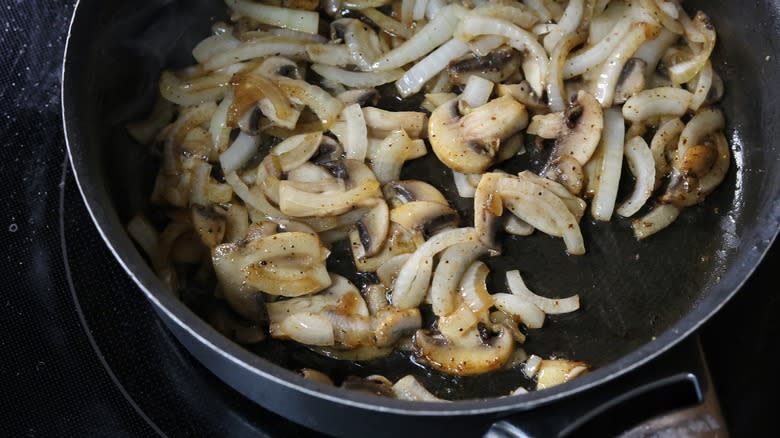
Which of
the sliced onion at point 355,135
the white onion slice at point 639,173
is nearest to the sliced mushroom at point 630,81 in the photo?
the white onion slice at point 639,173

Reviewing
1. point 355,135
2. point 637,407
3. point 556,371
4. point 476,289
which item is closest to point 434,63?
point 355,135

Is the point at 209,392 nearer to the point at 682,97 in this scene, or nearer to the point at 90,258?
the point at 90,258

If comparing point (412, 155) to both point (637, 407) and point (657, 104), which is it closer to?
point (657, 104)

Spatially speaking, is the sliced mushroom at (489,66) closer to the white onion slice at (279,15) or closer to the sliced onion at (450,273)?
the white onion slice at (279,15)

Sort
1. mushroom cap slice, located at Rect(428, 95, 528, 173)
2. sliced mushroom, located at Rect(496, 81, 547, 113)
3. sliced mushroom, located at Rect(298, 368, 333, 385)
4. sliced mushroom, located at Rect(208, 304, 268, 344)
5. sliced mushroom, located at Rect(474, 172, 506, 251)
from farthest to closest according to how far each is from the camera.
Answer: sliced mushroom, located at Rect(496, 81, 547, 113), mushroom cap slice, located at Rect(428, 95, 528, 173), sliced mushroom, located at Rect(474, 172, 506, 251), sliced mushroom, located at Rect(208, 304, 268, 344), sliced mushroom, located at Rect(298, 368, 333, 385)

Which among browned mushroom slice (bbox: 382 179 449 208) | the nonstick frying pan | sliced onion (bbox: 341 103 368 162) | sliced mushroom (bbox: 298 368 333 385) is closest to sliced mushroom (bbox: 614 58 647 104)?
the nonstick frying pan

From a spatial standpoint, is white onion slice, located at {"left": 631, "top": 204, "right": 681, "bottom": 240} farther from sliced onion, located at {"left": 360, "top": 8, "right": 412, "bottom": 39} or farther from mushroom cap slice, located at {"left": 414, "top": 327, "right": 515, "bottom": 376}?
sliced onion, located at {"left": 360, "top": 8, "right": 412, "bottom": 39}
